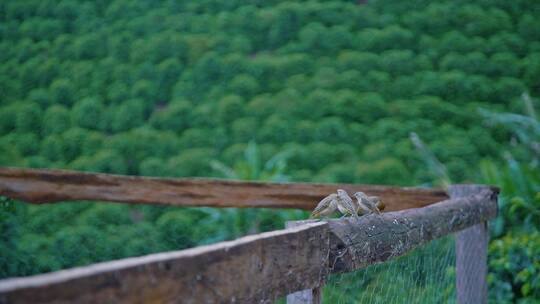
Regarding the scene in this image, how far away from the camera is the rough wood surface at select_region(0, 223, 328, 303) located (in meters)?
0.90

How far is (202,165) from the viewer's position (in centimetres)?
681

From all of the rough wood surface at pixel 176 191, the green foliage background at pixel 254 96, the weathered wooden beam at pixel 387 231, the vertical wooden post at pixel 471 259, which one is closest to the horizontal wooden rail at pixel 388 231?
the weathered wooden beam at pixel 387 231

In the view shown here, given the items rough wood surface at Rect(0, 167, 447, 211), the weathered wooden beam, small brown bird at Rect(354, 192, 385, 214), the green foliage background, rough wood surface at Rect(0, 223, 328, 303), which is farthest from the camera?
the green foliage background

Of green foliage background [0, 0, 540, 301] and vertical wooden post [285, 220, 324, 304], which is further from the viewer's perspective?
green foliage background [0, 0, 540, 301]

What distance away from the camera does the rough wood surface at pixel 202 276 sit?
90 centimetres

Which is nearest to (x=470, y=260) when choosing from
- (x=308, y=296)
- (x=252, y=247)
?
(x=308, y=296)

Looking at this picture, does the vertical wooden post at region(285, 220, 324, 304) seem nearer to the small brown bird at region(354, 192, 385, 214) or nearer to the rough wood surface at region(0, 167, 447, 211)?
the small brown bird at region(354, 192, 385, 214)

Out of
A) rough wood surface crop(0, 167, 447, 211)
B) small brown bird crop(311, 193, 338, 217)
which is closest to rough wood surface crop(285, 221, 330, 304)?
small brown bird crop(311, 193, 338, 217)

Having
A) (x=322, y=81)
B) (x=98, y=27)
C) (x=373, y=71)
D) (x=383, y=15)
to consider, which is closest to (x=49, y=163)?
(x=98, y=27)

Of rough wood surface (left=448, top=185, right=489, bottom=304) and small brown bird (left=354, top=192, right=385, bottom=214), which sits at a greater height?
small brown bird (left=354, top=192, right=385, bottom=214)

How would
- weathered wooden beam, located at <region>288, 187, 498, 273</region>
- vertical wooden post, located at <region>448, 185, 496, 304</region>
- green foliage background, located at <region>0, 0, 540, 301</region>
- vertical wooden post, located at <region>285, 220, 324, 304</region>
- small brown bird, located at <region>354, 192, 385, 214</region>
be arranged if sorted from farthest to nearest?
green foliage background, located at <region>0, 0, 540, 301</region>, vertical wooden post, located at <region>448, 185, 496, 304</region>, small brown bird, located at <region>354, 192, 385, 214</region>, weathered wooden beam, located at <region>288, 187, 498, 273</region>, vertical wooden post, located at <region>285, 220, 324, 304</region>

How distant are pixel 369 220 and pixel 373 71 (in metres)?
5.71

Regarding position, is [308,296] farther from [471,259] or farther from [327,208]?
[471,259]

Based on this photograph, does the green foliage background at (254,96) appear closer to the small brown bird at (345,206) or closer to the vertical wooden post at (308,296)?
the small brown bird at (345,206)
